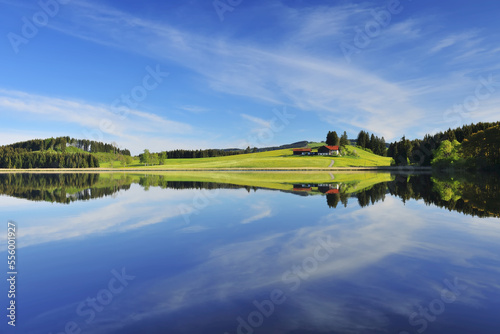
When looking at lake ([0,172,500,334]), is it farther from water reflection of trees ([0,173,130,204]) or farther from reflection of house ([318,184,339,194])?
A: reflection of house ([318,184,339,194])

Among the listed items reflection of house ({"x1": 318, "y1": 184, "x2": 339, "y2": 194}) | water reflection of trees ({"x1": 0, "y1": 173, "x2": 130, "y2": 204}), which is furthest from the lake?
reflection of house ({"x1": 318, "y1": 184, "x2": 339, "y2": 194})

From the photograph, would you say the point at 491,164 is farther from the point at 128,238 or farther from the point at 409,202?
the point at 128,238

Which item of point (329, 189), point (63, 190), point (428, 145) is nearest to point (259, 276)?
point (329, 189)

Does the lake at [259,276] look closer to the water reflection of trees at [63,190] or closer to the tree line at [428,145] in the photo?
the water reflection of trees at [63,190]

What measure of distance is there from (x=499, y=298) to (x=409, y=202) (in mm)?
23313

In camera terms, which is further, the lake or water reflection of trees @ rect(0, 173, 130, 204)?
water reflection of trees @ rect(0, 173, 130, 204)

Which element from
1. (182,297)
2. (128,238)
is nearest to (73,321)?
(182,297)

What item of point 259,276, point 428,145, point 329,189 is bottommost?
point 259,276

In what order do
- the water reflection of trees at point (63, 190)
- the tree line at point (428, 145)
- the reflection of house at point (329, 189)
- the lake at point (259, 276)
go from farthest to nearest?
the tree line at point (428, 145)
the reflection of house at point (329, 189)
the water reflection of trees at point (63, 190)
the lake at point (259, 276)

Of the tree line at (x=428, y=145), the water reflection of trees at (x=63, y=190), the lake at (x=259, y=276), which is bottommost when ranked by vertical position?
the lake at (x=259, y=276)

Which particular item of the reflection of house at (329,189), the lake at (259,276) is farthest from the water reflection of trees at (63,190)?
the reflection of house at (329,189)

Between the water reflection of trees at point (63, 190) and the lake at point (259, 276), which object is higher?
the water reflection of trees at point (63, 190)

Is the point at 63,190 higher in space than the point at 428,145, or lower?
lower

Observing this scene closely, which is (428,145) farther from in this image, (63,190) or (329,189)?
(63,190)
